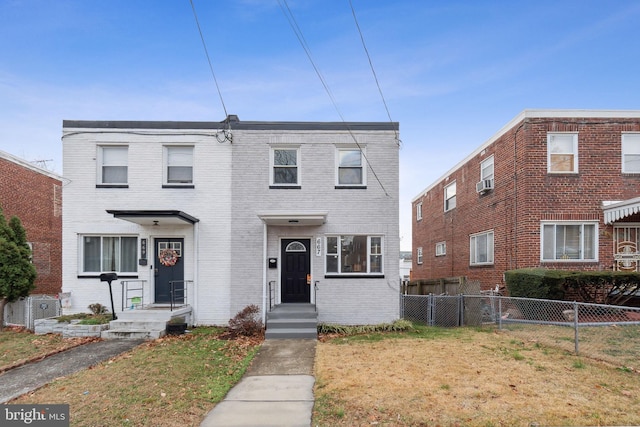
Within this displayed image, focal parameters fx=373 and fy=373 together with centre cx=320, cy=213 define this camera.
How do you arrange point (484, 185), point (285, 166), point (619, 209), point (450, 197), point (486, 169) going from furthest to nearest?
point (450, 197)
point (486, 169)
point (484, 185)
point (619, 209)
point (285, 166)

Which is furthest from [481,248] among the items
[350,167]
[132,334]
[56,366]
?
[56,366]

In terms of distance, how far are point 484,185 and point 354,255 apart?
279 inches

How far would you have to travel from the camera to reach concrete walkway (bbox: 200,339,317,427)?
4711mm

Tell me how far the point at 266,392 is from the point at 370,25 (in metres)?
9.28

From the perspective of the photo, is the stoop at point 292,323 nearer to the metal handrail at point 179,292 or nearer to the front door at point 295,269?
the front door at point 295,269

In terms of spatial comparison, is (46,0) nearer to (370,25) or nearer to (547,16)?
(370,25)

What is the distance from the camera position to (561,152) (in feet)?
41.1

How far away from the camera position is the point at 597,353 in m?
7.48

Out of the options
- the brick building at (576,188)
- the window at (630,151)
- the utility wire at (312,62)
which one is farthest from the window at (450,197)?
the utility wire at (312,62)

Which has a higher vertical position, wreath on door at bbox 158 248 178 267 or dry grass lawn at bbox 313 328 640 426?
wreath on door at bbox 158 248 178 267

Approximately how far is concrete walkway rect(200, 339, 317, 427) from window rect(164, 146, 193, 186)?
6.14m

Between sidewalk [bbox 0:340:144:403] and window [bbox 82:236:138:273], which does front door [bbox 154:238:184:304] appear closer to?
window [bbox 82:236:138:273]

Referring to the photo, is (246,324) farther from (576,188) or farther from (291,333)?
(576,188)

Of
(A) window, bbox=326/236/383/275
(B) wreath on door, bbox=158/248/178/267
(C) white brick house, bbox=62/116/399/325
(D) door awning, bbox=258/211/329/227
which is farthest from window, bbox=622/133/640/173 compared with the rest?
(B) wreath on door, bbox=158/248/178/267
